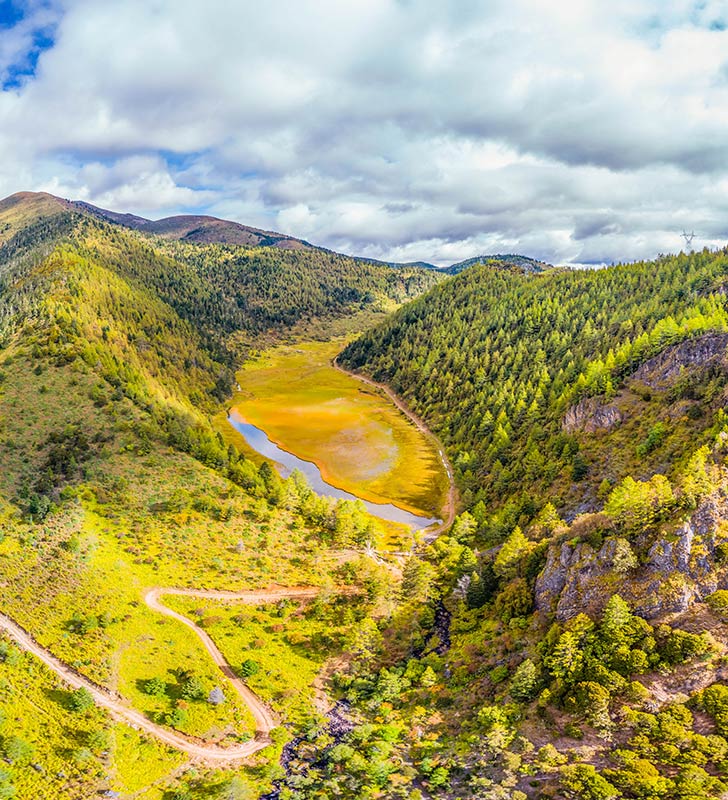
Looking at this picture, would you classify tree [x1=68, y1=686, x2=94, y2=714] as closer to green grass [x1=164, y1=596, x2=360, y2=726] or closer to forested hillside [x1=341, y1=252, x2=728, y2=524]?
green grass [x1=164, y1=596, x2=360, y2=726]

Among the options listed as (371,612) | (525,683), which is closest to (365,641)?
(371,612)

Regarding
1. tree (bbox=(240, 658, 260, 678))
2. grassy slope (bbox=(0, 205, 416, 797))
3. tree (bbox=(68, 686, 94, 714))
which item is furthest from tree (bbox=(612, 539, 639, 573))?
tree (bbox=(68, 686, 94, 714))

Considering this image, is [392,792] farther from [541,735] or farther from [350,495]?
[350,495]

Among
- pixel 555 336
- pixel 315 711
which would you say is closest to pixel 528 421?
pixel 555 336

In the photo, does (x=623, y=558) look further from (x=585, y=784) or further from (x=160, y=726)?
(x=160, y=726)

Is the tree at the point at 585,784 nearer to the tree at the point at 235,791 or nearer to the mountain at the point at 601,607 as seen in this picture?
the mountain at the point at 601,607

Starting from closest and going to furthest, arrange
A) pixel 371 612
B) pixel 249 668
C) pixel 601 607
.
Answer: pixel 601 607, pixel 249 668, pixel 371 612
